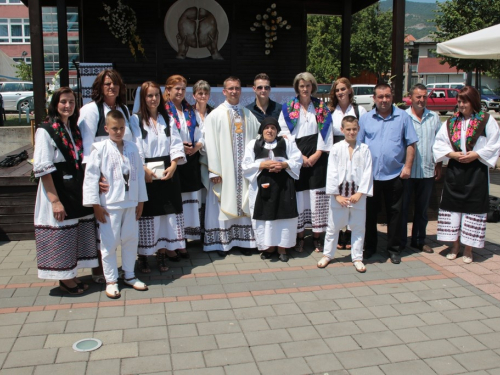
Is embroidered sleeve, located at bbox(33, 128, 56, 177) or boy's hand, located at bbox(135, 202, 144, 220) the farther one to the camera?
boy's hand, located at bbox(135, 202, 144, 220)

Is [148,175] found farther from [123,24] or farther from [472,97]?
[123,24]

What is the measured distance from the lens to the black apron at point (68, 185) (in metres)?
4.60

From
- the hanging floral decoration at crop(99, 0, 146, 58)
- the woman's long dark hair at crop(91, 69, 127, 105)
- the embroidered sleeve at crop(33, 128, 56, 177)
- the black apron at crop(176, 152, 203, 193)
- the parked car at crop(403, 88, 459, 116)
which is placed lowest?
the black apron at crop(176, 152, 203, 193)

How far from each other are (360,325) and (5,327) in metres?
2.79

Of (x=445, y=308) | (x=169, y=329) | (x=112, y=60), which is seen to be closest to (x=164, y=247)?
(x=169, y=329)

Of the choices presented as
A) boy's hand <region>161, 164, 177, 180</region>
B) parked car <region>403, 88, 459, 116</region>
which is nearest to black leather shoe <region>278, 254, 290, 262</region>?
boy's hand <region>161, 164, 177, 180</region>

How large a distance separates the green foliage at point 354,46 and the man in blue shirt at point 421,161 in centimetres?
2871

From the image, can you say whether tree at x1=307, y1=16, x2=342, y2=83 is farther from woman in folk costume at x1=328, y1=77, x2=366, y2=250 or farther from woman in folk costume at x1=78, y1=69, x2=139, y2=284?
woman in folk costume at x1=78, y1=69, x2=139, y2=284

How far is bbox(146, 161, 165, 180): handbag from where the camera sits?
5.20 metres

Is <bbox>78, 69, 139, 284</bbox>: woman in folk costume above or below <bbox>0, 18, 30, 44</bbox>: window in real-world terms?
below

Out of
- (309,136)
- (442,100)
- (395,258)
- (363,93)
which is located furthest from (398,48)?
(442,100)

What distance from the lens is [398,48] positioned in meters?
8.48

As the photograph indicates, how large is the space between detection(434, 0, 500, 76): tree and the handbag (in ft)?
73.0

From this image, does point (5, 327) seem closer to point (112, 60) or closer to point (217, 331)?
point (217, 331)
